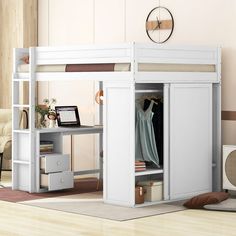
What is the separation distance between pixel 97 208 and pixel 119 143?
647mm

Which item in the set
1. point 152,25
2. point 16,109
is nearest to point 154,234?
point 16,109

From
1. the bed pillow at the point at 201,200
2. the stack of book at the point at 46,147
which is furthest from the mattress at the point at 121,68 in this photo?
the bed pillow at the point at 201,200

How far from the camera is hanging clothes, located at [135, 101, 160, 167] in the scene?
686cm

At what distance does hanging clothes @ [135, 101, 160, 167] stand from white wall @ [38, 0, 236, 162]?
1043mm

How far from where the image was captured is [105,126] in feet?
22.4

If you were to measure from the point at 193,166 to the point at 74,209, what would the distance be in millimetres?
1388

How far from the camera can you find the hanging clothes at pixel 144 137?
686 cm

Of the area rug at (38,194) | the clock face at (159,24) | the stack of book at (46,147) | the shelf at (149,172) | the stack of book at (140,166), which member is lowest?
the area rug at (38,194)

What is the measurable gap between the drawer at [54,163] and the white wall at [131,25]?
1.38 metres

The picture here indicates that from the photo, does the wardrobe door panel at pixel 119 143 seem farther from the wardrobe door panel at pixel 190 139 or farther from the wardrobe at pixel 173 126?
the wardrobe door panel at pixel 190 139

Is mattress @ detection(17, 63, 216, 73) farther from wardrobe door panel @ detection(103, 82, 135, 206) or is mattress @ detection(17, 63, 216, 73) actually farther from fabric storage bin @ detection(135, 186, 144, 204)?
fabric storage bin @ detection(135, 186, 144, 204)

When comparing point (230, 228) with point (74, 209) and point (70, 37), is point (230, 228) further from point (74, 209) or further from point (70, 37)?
point (70, 37)

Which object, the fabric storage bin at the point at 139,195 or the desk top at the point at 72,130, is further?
the desk top at the point at 72,130

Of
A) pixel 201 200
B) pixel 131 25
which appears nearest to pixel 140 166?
pixel 201 200
